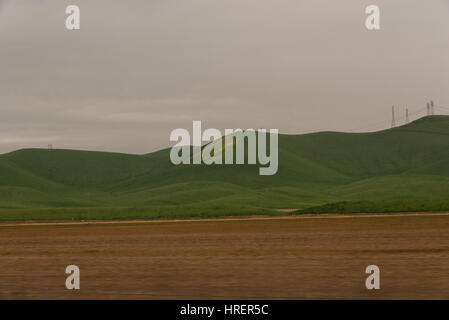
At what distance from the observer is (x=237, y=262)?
35562 millimetres

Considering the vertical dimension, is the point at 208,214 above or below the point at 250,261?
above

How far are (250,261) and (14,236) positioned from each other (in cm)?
3270

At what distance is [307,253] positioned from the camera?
38719mm

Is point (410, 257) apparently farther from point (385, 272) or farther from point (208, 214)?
point (208, 214)

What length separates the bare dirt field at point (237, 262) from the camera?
26.7 meters

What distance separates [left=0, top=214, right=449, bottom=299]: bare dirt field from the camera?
87.5 feet

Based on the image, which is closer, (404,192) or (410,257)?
(410,257)

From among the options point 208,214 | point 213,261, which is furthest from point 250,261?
point 208,214
